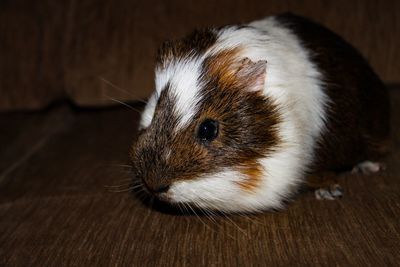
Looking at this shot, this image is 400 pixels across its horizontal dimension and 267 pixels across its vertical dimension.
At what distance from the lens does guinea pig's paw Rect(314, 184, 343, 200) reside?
7.19 ft

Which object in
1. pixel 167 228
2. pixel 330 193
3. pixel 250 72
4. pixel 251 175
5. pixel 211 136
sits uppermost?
pixel 250 72

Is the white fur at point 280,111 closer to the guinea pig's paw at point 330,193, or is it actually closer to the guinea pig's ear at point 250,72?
the guinea pig's ear at point 250,72

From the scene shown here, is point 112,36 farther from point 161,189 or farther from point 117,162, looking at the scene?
point 161,189

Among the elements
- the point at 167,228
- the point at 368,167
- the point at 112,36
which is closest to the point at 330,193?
the point at 368,167

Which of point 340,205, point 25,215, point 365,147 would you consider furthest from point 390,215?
point 25,215

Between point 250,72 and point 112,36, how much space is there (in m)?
1.95

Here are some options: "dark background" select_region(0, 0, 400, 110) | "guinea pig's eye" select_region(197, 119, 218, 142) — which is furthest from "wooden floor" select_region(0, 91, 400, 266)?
"dark background" select_region(0, 0, 400, 110)

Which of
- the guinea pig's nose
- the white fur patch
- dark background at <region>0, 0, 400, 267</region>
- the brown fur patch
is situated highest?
the white fur patch

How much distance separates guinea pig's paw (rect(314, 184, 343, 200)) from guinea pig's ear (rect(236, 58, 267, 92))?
1.96ft

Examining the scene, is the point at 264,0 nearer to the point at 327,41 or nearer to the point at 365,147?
the point at 327,41

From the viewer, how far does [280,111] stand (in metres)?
1.99

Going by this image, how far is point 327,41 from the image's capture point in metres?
2.39

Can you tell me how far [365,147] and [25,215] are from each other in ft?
5.19

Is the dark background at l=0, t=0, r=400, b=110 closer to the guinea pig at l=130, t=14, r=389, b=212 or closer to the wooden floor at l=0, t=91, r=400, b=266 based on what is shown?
the wooden floor at l=0, t=91, r=400, b=266
